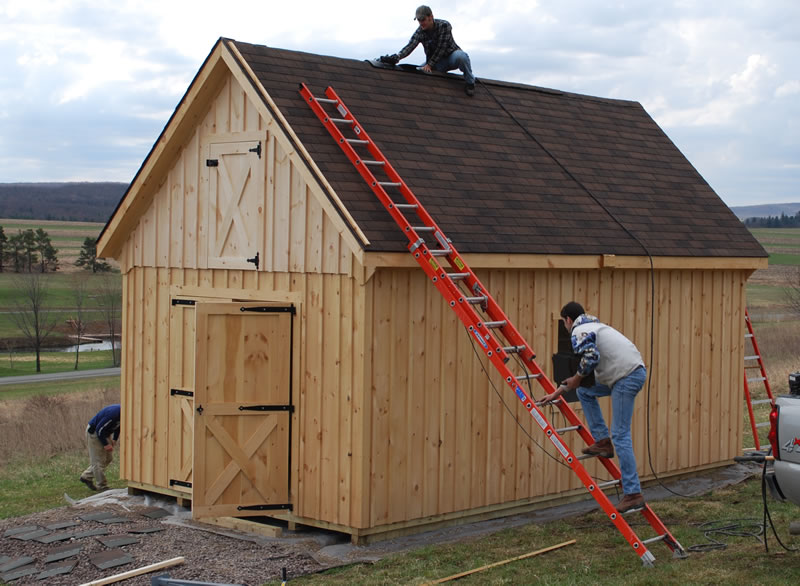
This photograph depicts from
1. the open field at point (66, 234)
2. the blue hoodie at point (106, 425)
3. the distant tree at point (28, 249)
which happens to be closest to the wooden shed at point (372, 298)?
the blue hoodie at point (106, 425)

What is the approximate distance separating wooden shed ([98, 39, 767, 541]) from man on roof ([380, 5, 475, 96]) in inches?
9.9

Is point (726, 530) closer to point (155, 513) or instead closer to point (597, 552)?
point (597, 552)

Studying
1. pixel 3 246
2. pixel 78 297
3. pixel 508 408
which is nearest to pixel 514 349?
pixel 508 408

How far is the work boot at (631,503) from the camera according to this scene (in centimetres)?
881

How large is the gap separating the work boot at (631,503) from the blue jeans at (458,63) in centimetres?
640

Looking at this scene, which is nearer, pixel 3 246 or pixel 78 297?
pixel 78 297

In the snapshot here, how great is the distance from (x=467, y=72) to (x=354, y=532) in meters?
6.40

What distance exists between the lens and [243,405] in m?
10.4

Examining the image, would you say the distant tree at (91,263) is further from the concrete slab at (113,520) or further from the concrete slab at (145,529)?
the concrete slab at (145,529)

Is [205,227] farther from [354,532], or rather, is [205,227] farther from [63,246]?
[63,246]

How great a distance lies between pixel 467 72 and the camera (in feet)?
43.1

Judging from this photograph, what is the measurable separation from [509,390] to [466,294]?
1.39m

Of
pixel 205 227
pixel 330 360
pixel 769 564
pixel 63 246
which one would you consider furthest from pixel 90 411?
pixel 63 246

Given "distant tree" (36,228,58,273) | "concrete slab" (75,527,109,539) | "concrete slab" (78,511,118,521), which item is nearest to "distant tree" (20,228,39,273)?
"distant tree" (36,228,58,273)
